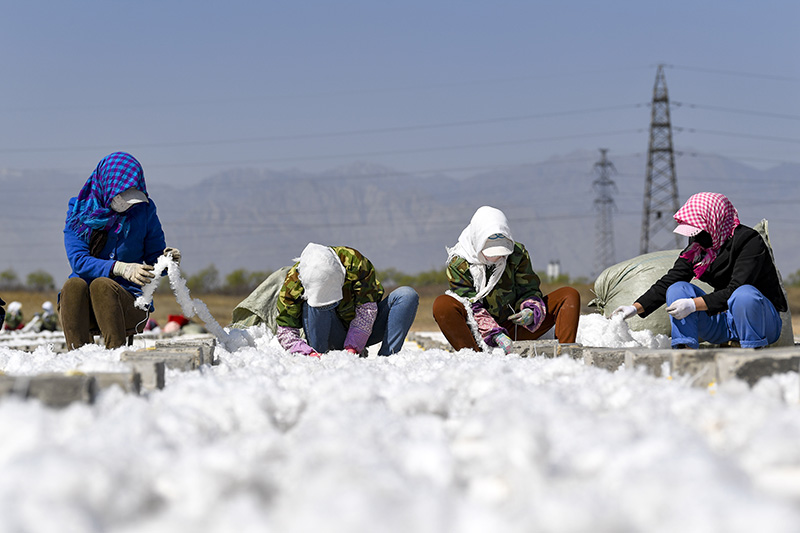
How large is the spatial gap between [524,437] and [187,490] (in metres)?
0.71

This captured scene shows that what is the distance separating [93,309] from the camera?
480 centimetres

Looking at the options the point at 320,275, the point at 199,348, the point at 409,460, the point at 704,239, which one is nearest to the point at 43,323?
A: the point at 320,275

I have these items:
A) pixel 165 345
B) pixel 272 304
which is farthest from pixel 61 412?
pixel 272 304

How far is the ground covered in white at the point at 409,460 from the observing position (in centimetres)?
143

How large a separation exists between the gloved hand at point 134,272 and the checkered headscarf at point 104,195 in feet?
0.89

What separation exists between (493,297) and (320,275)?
42.7 inches

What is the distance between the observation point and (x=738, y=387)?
2.58 m

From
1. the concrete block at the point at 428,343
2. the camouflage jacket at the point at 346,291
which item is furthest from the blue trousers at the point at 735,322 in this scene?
the concrete block at the point at 428,343

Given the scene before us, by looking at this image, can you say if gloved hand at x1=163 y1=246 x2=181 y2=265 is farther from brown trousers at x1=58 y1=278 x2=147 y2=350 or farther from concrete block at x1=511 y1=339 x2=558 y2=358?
concrete block at x1=511 y1=339 x2=558 y2=358

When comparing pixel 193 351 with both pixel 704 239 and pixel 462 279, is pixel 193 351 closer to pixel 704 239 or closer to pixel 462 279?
pixel 462 279

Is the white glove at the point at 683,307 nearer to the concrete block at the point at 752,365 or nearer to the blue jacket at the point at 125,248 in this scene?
the concrete block at the point at 752,365

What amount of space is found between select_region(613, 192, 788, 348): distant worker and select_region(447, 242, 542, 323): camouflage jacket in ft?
1.99

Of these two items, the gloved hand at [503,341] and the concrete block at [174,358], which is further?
the gloved hand at [503,341]

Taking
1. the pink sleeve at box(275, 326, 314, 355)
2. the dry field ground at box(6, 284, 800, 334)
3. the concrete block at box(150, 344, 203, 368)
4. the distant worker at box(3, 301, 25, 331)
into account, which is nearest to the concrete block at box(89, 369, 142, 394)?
the concrete block at box(150, 344, 203, 368)
